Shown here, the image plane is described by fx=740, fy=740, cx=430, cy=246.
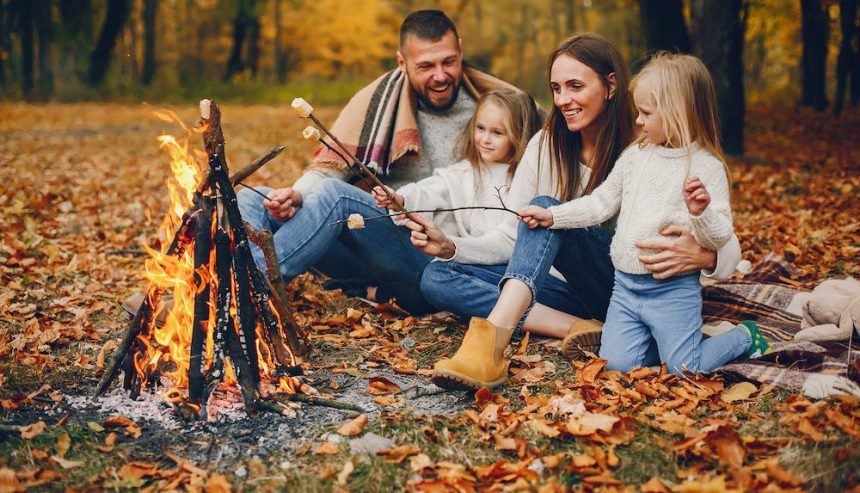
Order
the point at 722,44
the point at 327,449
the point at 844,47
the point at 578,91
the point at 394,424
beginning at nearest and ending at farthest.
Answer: the point at 327,449 < the point at 394,424 < the point at 578,91 < the point at 722,44 < the point at 844,47

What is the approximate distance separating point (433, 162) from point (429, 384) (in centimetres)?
179

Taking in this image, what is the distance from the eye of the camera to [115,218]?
22.7ft

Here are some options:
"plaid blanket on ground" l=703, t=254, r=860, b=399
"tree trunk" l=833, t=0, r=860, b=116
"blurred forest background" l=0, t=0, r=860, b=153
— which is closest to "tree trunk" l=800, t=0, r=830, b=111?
"blurred forest background" l=0, t=0, r=860, b=153

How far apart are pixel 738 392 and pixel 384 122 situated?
8.50ft

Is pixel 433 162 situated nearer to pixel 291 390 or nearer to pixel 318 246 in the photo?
pixel 318 246

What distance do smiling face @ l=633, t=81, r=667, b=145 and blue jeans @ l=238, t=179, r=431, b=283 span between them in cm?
143

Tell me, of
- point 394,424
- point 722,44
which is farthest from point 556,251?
point 722,44

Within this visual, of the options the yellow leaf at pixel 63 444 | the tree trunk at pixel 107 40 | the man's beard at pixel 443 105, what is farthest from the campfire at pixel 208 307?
the tree trunk at pixel 107 40

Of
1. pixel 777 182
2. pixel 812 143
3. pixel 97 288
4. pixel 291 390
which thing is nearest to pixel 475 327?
pixel 291 390

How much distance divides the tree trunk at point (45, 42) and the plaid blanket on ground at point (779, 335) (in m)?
19.8

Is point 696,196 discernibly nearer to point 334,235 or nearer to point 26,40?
point 334,235

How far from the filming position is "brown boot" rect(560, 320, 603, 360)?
3.63m

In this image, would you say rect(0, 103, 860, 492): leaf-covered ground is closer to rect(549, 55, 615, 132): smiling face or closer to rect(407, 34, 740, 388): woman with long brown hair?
rect(407, 34, 740, 388): woman with long brown hair

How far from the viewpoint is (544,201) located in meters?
3.53
